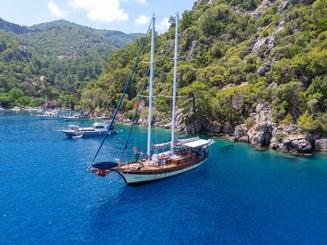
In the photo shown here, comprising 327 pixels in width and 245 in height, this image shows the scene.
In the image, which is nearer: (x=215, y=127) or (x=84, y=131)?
(x=215, y=127)

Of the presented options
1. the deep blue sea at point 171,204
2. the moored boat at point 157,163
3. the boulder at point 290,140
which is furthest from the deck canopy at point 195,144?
the boulder at point 290,140

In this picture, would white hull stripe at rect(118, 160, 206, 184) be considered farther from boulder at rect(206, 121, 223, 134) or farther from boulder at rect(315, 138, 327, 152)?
boulder at rect(206, 121, 223, 134)

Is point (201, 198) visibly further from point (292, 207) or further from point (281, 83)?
point (281, 83)

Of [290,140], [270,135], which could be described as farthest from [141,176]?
[270,135]

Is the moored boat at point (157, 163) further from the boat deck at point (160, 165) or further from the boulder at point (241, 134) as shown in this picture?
the boulder at point (241, 134)

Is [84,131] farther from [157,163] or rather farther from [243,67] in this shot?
[243,67]
